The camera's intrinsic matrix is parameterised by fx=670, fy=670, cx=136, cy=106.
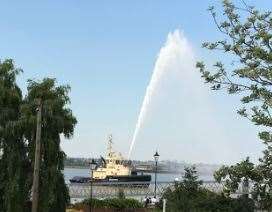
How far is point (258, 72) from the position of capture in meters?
11.0

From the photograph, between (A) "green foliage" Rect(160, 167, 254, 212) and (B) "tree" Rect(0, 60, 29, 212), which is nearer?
(A) "green foliage" Rect(160, 167, 254, 212)

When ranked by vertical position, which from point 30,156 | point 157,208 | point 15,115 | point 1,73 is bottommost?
point 157,208

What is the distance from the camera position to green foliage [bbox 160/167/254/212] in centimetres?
2573

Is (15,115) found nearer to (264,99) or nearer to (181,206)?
(181,206)

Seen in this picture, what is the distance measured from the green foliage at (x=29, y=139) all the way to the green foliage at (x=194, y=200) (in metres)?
5.96

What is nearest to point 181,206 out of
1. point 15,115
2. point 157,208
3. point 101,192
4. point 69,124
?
point 69,124

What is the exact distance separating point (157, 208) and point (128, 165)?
213 feet

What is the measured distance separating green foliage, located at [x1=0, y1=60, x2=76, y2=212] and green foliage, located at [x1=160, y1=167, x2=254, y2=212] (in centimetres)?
596

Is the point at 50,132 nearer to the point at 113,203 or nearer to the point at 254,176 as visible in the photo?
the point at 113,203

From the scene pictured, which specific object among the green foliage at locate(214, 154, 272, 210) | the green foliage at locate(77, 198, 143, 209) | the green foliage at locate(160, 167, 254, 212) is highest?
the green foliage at locate(214, 154, 272, 210)

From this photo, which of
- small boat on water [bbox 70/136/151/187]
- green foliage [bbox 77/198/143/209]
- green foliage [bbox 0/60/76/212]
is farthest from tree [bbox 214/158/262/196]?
small boat on water [bbox 70/136/151/187]

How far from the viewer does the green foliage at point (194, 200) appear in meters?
25.7

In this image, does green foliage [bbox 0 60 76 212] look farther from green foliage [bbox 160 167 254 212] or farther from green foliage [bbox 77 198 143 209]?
green foliage [bbox 77 198 143 209]

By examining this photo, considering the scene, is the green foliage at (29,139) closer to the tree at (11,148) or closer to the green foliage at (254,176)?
the tree at (11,148)
